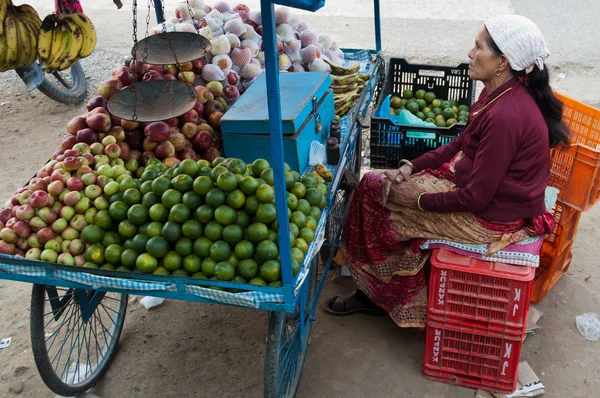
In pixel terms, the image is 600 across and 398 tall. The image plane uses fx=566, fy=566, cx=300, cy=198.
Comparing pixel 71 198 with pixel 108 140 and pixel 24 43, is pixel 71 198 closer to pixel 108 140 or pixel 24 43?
pixel 108 140

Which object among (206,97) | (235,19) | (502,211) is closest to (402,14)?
(235,19)

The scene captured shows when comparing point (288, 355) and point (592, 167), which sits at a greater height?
point (592, 167)

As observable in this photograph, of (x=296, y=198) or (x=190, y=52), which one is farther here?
(x=190, y=52)

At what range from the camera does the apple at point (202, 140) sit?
3252 mm

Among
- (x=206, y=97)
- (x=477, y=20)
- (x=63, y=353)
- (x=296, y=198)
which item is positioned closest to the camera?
(x=296, y=198)

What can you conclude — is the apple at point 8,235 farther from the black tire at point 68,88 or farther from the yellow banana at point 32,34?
the black tire at point 68,88

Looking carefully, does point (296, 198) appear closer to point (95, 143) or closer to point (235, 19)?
point (95, 143)

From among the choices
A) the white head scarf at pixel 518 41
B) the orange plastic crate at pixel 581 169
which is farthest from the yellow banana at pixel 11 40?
the orange plastic crate at pixel 581 169

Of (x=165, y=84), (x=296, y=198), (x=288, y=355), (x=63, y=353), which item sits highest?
(x=165, y=84)

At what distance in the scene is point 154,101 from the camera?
2816 millimetres

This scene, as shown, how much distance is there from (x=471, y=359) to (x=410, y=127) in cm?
152

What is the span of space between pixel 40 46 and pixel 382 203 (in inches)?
80.2

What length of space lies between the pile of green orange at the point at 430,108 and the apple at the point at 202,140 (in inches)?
74.3

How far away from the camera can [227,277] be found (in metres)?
2.30
